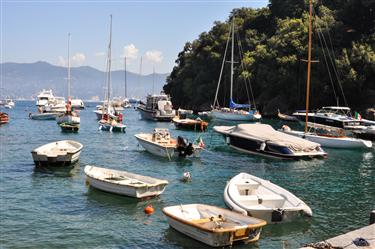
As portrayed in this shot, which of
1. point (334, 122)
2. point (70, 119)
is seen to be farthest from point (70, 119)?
point (334, 122)

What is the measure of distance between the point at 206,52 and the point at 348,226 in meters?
101

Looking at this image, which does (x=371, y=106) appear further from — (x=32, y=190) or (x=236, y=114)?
(x=32, y=190)

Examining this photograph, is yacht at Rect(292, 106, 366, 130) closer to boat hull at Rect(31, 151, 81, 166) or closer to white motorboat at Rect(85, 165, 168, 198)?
boat hull at Rect(31, 151, 81, 166)

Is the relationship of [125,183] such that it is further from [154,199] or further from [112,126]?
[112,126]

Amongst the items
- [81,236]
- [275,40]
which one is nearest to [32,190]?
[81,236]

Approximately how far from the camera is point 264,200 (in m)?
20.8

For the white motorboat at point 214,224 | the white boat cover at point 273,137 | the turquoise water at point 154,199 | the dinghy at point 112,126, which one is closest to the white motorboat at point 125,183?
the turquoise water at point 154,199

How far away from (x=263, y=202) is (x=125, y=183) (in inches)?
291

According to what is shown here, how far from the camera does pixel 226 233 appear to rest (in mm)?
16297

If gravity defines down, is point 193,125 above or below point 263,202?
below

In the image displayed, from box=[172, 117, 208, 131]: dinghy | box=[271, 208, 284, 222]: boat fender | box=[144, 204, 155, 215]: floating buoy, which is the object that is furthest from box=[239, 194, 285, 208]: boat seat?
box=[172, 117, 208, 131]: dinghy

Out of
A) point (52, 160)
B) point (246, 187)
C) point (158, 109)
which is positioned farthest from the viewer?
point (158, 109)

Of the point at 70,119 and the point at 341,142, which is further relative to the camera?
the point at 70,119

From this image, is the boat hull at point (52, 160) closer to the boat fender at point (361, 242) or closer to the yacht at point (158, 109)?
the boat fender at point (361, 242)
